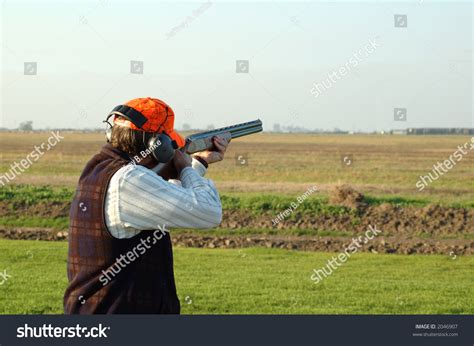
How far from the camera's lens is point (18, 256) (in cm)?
1332

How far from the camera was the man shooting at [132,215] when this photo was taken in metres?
3.44

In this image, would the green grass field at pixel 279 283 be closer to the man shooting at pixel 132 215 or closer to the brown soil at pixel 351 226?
the brown soil at pixel 351 226

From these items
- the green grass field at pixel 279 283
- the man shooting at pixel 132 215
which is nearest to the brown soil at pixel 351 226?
the green grass field at pixel 279 283

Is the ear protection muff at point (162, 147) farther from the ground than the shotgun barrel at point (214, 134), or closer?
farther from the ground

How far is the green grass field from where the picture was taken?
9.47m

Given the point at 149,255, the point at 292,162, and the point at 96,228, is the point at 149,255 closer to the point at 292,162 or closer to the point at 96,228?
the point at 96,228

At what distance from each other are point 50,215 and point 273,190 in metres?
10.2

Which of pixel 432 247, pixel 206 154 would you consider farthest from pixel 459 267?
pixel 206 154

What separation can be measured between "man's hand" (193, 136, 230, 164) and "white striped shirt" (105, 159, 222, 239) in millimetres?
732

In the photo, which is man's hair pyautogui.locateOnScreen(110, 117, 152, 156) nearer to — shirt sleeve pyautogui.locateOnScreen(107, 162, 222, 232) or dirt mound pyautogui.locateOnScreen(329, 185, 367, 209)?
shirt sleeve pyautogui.locateOnScreen(107, 162, 222, 232)

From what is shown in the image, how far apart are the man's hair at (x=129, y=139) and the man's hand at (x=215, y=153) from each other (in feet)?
2.13

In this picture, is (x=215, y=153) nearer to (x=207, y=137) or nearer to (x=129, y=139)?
(x=207, y=137)

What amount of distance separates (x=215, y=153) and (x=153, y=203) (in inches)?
36.5

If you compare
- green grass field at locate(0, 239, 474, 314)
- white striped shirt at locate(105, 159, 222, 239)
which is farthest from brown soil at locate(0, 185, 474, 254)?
white striped shirt at locate(105, 159, 222, 239)
